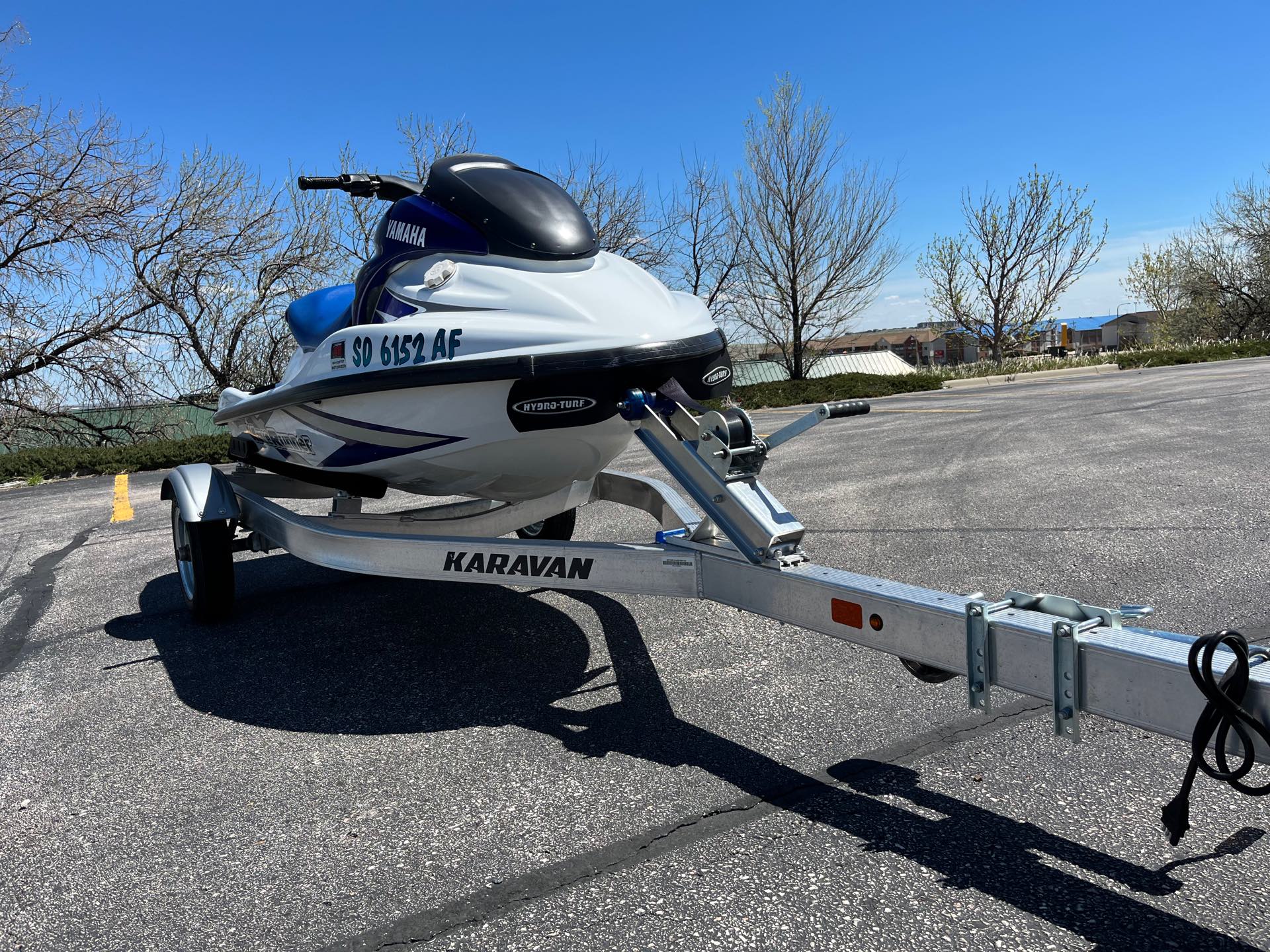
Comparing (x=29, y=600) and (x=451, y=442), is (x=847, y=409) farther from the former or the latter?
(x=29, y=600)

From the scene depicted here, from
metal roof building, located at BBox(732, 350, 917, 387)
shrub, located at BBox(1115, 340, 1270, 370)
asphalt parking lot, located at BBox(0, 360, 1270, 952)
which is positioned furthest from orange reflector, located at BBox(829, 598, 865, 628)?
metal roof building, located at BBox(732, 350, 917, 387)

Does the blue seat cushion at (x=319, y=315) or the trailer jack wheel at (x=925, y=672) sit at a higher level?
the blue seat cushion at (x=319, y=315)

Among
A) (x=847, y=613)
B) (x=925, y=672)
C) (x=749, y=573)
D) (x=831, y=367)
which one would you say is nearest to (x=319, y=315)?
(x=749, y=573)

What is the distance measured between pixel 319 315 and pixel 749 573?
9.36ft

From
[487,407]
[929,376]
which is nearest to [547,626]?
[487,407]

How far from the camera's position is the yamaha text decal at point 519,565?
336 centimetres

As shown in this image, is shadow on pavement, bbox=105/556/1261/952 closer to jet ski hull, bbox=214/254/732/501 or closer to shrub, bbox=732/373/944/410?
jet ski hull, bbox=214/254/732/501

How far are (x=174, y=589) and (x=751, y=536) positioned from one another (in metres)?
4.07

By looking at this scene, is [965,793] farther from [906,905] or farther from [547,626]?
[547,626]

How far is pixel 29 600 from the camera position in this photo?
18.3ft

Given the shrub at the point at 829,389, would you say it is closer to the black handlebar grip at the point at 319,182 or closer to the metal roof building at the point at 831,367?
the metal roof building at the point at 831,367

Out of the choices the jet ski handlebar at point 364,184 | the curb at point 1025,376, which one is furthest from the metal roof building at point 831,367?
the jet ski handlebar at point 364,184

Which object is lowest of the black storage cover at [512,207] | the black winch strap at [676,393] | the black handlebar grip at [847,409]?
the black handlebar grip at [847,409]

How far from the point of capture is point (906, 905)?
7.16 ft
